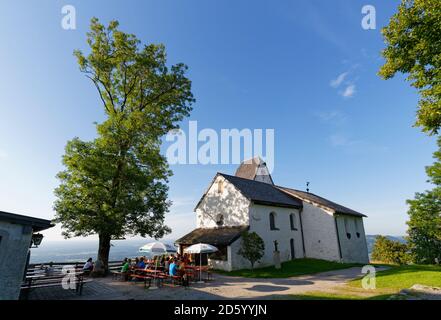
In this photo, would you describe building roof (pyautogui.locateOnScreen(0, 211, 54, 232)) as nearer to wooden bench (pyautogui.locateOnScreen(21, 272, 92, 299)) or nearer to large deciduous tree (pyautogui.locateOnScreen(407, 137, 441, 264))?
wooden bench (pyautogui.locateOnScreen(21, 272, 92, 299))

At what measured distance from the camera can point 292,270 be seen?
64.5ft

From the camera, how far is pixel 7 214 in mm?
8297

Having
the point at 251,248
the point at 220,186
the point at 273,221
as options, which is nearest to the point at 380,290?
the point at 251,248

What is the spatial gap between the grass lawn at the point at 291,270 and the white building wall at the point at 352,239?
3.45 m

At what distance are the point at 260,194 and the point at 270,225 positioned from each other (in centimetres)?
342

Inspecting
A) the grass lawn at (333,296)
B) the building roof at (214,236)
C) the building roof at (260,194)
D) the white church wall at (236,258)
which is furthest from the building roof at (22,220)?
the building roof at (260,194)

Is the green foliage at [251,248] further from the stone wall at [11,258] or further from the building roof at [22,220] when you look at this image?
the stone wall at [11,258]

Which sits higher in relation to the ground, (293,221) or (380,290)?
(293,221)

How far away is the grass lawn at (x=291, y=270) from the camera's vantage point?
1764cm

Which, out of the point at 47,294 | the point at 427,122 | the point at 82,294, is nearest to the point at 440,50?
the point at 427,122

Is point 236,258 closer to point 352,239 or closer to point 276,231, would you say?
point 276,231

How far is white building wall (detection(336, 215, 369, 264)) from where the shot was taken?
2634 cm
